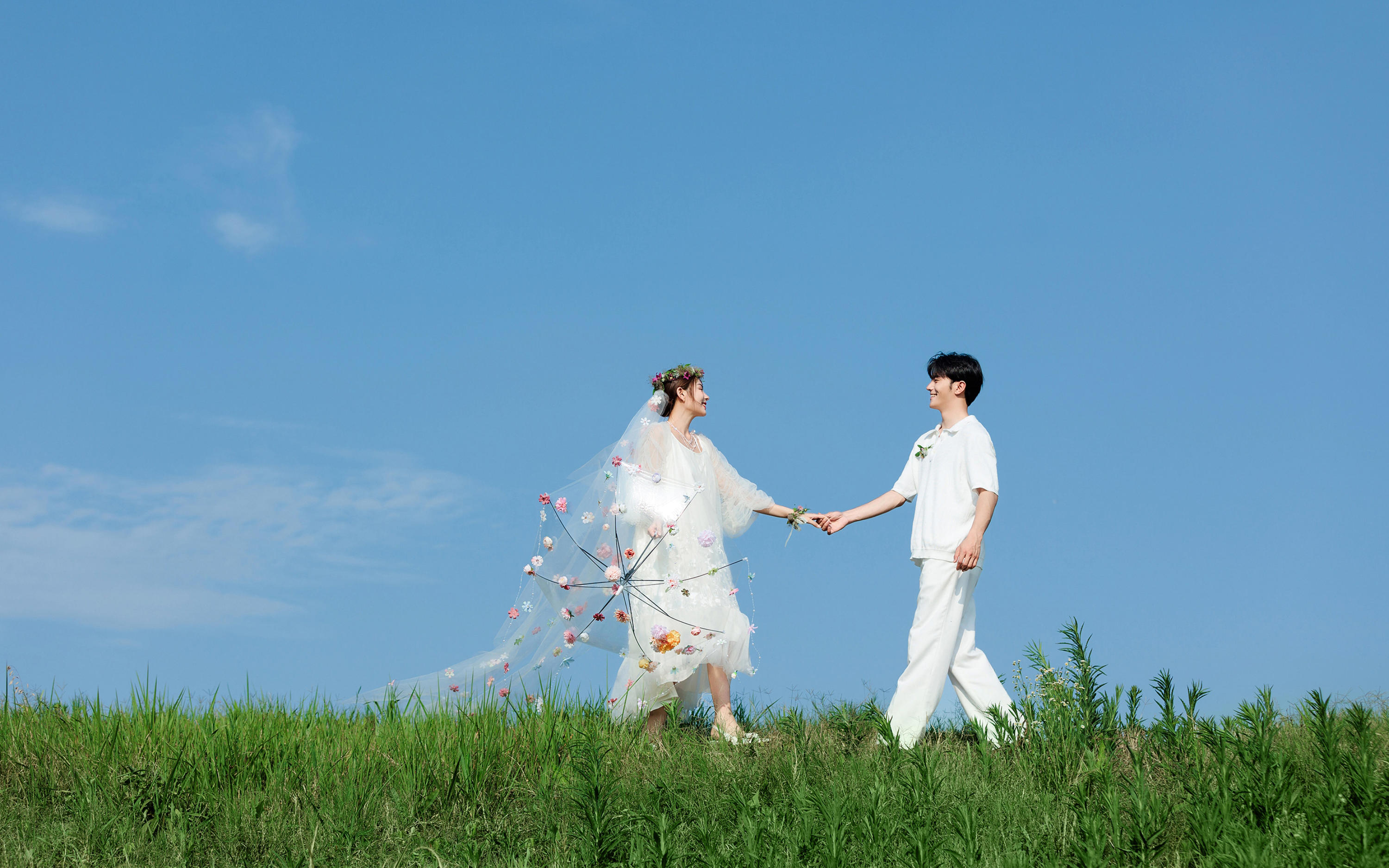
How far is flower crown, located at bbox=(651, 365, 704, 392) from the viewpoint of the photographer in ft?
Answer: 29.1

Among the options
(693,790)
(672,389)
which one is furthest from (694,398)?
(693,790)

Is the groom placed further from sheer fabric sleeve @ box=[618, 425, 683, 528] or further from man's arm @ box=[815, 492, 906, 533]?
sheer fabric sleeve @ box=[618, 425, 683, 528]

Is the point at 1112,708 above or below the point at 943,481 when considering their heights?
below

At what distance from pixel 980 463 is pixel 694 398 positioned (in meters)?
2.44

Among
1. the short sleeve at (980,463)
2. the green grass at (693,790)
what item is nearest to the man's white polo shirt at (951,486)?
the short sleeve at (980,463)

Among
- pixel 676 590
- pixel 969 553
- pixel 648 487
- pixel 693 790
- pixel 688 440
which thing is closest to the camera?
pixel 693 790

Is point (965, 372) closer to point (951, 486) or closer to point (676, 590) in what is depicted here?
point (951, 486)

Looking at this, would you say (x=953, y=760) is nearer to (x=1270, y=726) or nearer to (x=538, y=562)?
(x=1270, y=726)

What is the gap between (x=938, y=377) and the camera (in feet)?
27.9

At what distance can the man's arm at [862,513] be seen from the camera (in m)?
8.91

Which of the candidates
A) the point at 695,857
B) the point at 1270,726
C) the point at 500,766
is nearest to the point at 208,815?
the point at 500,766

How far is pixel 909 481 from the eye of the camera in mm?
8758

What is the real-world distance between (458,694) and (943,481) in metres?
4.20

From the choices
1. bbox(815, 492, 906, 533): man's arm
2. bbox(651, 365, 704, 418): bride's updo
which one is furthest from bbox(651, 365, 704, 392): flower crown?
bbox(815, 492, 906, 533): man's arm
